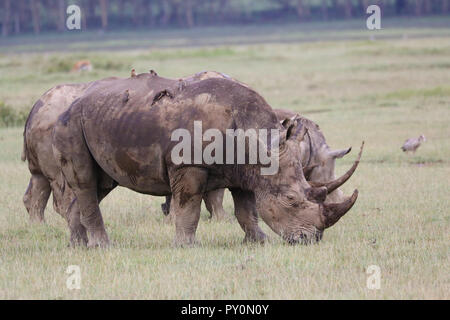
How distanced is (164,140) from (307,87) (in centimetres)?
2111

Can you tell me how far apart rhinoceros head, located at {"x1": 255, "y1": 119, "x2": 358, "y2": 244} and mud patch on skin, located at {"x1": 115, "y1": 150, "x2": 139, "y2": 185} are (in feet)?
4.48

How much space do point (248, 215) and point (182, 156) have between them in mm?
1130

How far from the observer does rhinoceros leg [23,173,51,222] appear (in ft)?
41.3

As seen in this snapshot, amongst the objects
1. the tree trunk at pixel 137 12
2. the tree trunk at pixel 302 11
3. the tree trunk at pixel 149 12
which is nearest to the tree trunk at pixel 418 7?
the tree trunk at pixel 302 11

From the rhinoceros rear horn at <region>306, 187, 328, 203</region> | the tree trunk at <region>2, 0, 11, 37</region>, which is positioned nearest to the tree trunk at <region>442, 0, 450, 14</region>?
the tree trunk at <region>2, 0, 11, 37</region>

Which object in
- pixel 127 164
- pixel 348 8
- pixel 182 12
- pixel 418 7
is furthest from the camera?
pixel 182 12

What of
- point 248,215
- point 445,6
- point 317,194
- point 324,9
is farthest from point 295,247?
point 324,9

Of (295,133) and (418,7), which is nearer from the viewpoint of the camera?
(295,133)

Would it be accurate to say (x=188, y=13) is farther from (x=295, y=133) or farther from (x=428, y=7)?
(x=295, y=133)

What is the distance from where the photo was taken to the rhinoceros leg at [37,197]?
1259 cm

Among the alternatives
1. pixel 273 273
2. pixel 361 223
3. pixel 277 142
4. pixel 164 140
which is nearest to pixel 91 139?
pixel 164 140

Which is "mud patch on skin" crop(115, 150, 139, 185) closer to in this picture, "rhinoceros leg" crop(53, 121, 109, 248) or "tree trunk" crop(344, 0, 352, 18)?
"rhinoceros leg" crop(53, 121, 109, 248)

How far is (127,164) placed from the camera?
10.1 metres
